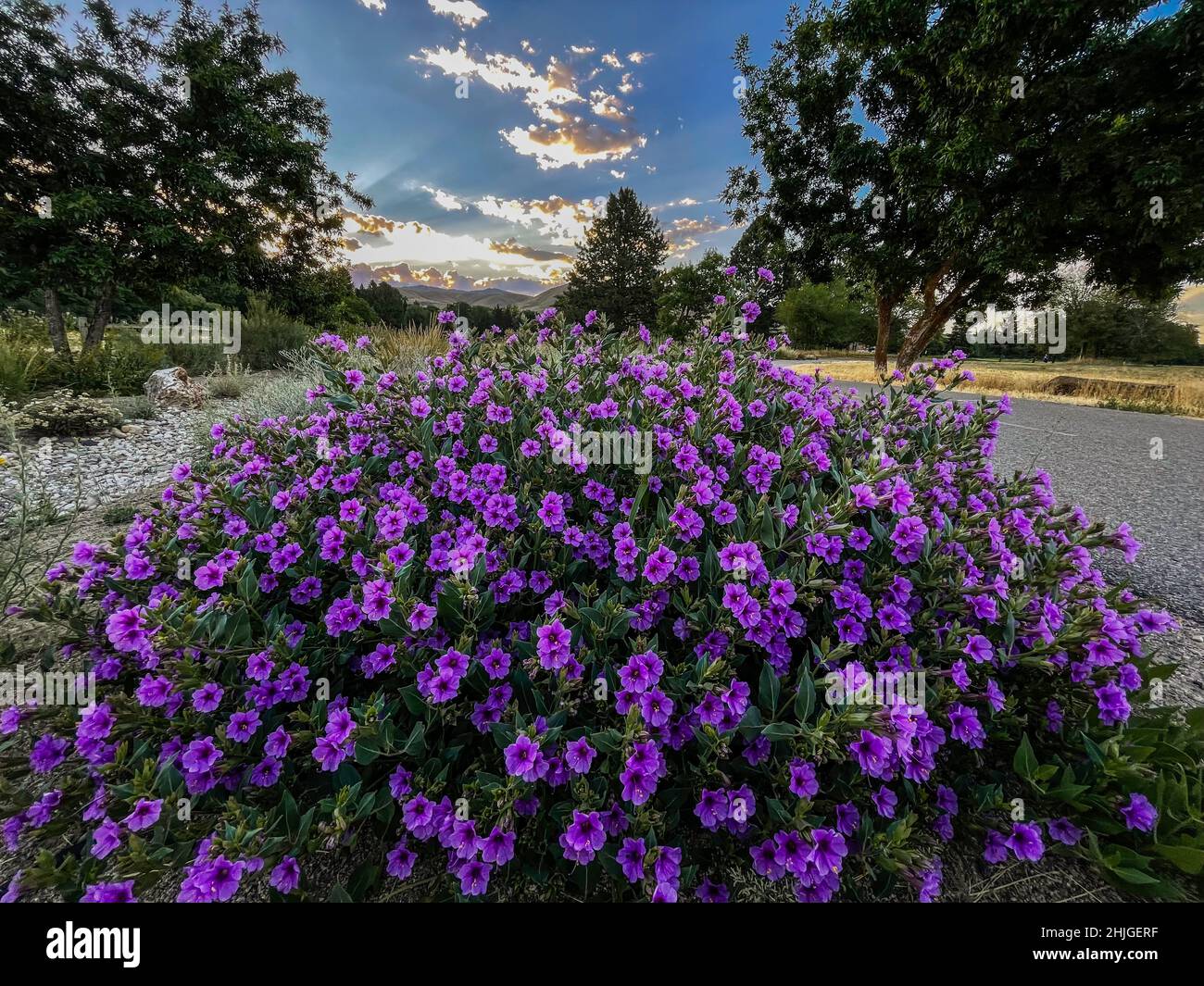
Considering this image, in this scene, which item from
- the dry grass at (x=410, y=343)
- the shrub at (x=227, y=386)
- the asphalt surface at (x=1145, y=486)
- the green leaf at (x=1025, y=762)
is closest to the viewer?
the green leaf at (x=1025, y=762)

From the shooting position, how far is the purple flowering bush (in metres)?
1.22

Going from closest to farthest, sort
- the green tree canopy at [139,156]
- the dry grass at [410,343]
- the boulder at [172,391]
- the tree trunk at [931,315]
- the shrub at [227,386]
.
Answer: the boulder at [172,391], the dry grass at [410,343], the shrub at [227,386], the green tree canopy at [139,156], the tree trunk at [931,315]

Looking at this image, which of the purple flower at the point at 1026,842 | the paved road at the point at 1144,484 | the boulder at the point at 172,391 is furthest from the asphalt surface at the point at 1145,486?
the boulder at the point at 172,391

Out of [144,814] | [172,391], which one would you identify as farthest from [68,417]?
[144,814]

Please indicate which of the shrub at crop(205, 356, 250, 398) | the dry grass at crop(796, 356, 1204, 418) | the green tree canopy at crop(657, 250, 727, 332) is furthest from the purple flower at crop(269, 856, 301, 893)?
the green tree canopy at crop(657, 250, 727, 332)

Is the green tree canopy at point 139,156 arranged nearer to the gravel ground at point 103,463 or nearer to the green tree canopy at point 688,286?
the gravel ground at point 103,463

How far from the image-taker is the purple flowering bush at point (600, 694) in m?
1.22

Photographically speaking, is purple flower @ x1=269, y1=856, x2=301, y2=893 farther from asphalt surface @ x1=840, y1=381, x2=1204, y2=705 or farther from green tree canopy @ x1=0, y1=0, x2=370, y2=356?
green tree canopy @ x1=0, y1=0, x2=370, y2=356

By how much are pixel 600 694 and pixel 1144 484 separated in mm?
6163

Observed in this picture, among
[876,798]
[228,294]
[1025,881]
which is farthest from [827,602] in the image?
[228,294]

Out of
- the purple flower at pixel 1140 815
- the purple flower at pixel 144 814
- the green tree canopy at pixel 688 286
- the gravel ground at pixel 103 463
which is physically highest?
the green tree canopy at pixel 688 286

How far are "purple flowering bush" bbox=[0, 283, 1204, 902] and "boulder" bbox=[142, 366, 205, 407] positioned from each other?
6779 millimetres

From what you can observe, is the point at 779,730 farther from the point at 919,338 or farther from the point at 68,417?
the point at 919,338

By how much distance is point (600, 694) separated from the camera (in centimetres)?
130
